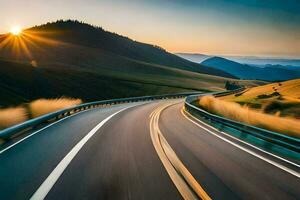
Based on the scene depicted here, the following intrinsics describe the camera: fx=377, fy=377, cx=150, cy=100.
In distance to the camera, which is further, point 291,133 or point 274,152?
point 291,133

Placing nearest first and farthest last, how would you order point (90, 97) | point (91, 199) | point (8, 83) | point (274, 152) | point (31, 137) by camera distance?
point (91, 199) → point (274, 152) → point (31, 137) → point (8, 83) → point (90, 97)

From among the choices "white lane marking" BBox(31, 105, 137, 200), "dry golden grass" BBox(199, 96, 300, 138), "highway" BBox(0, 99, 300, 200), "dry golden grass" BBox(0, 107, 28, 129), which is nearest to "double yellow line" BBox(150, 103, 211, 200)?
"highway" BBox(0, 99, 300, 200)

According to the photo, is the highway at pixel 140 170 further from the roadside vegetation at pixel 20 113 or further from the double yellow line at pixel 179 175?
the roadside vegetation at pixel 20 113

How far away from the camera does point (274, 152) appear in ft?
34.9

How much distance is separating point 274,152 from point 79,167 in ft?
18.8

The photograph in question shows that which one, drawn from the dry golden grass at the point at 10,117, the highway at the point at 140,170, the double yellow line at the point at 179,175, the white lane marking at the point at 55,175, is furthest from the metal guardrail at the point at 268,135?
the dry golden grass at the point at 10,117

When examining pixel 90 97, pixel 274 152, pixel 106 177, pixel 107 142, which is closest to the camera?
pixel 106 177

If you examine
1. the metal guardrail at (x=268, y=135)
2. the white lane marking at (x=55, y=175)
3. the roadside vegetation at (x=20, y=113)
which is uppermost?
the white lane marking at (x=55, y=175)

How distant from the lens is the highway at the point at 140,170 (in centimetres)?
603

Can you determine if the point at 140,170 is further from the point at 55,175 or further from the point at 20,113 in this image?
the point at 20,113

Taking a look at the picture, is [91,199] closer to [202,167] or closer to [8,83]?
[202,167]

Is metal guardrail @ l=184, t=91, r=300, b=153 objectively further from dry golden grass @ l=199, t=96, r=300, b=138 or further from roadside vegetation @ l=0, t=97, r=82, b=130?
roadside vegetation @ l=0, t=97, r=82, b=130

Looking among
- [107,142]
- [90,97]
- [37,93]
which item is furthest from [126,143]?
[90,97]

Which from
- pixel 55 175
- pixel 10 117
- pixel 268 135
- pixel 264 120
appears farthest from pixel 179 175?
pixel 10 117
